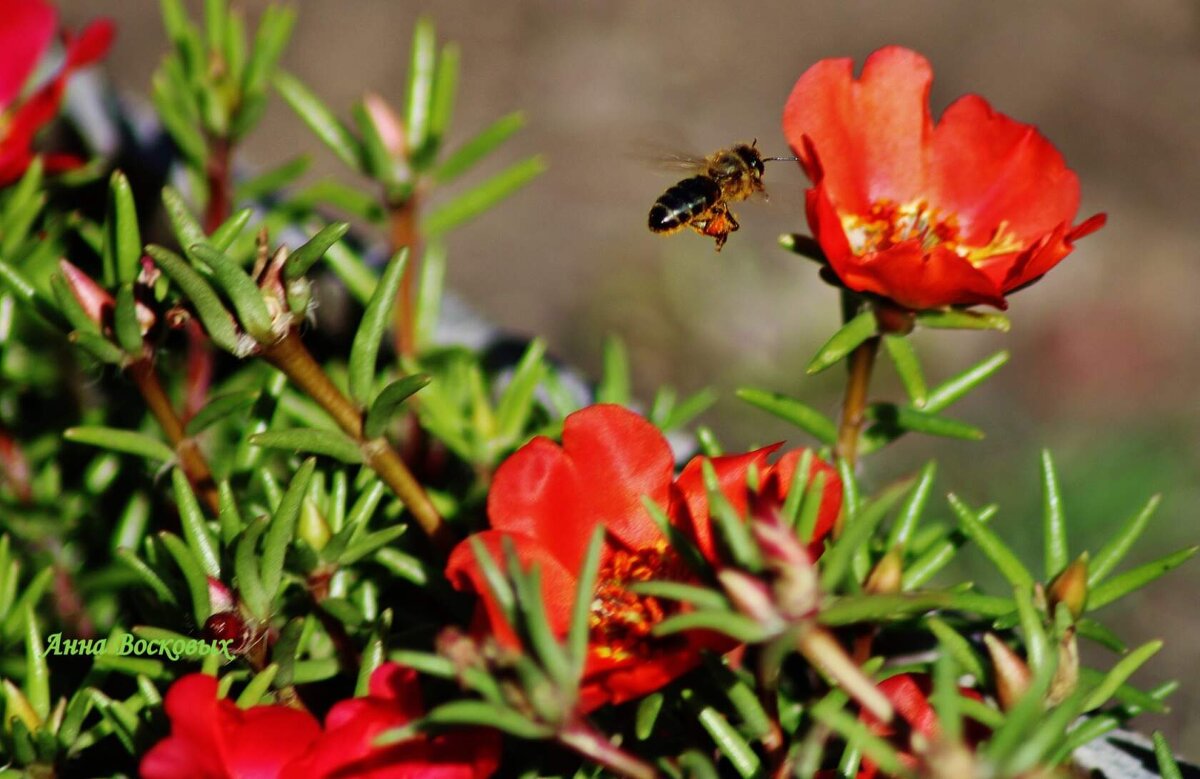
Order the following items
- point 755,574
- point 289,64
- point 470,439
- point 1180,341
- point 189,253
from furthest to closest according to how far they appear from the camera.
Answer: point 289,64 → point 1180,341 → point 470,439 → point 189,253 → point 755,574

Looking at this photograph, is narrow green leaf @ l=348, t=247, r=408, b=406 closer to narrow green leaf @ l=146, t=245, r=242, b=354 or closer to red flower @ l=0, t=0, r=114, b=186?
narrow green leaf @ l=146, t=245, r=242, b=354

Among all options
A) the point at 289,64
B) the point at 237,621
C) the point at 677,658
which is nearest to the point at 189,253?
the point at 237,621

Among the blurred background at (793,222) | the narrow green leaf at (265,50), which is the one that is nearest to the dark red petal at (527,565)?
the narrow green leaf at (265,50)

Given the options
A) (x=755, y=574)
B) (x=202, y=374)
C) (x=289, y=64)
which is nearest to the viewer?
(x=755, y=574)

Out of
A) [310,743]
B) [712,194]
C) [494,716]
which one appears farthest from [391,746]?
[712,194]

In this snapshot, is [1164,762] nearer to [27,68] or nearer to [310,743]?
[310,743]

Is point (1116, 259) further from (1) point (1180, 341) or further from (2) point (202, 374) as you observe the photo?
(2) point (202, 374)
